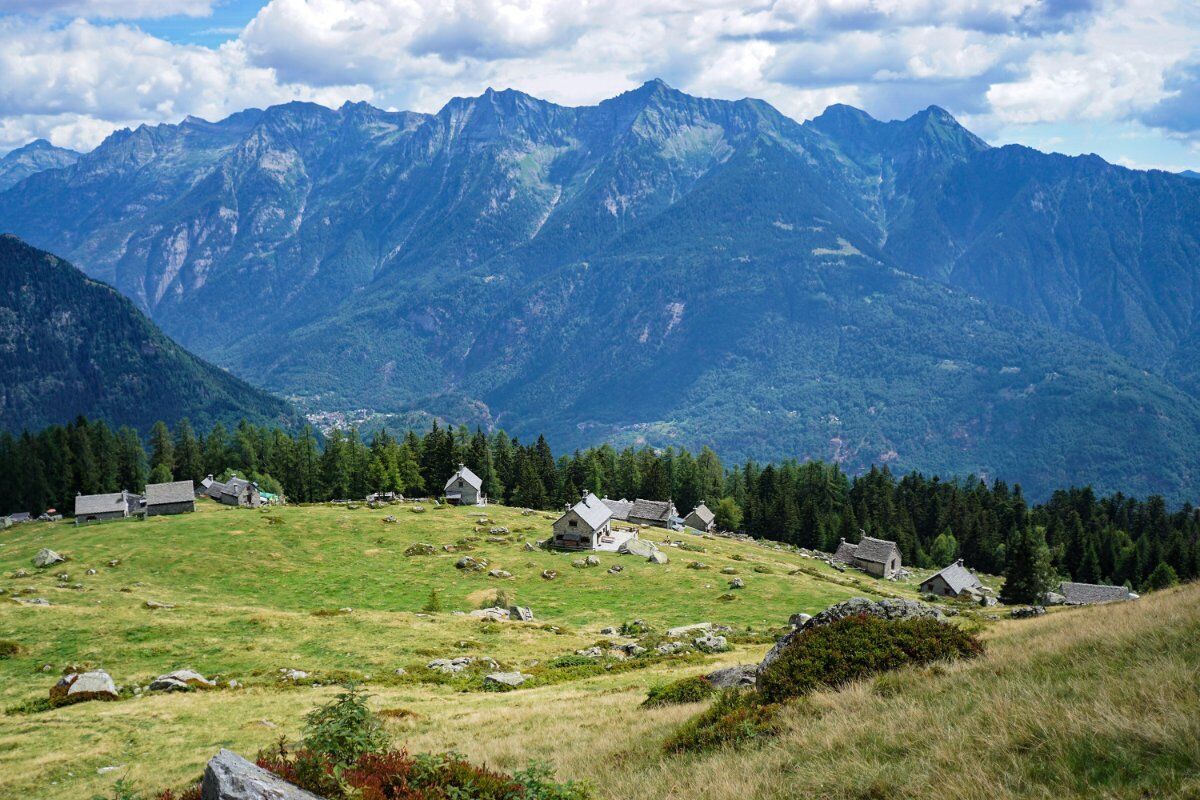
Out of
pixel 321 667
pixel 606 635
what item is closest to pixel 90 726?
pixel 321 667

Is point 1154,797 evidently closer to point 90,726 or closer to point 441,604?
point 90,726

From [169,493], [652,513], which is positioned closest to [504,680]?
[169,493]

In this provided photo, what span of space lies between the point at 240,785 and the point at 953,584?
109 m

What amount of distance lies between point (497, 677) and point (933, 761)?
34.1 meters

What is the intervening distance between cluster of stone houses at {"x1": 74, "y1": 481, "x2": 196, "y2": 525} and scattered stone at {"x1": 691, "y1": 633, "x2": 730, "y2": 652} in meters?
87.5

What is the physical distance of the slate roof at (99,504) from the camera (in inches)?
4058

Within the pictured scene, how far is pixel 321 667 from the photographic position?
1809 inches

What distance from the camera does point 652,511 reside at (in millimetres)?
135750

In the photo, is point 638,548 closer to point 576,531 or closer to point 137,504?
point 576,531

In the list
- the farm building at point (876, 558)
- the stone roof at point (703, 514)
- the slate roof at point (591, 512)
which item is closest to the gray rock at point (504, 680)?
the slate roof at point (591, 512)

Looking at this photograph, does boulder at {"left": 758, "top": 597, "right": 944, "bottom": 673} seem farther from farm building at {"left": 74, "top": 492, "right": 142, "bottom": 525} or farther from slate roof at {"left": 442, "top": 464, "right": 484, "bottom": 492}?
farm building at {"left": 74, "top": 492, "right": 142, "bottom": 525}

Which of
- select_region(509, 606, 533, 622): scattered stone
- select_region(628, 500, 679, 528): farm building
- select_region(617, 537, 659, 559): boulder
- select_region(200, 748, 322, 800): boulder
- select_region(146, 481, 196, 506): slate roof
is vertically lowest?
select_region(628, 500, 679, 528): farm building

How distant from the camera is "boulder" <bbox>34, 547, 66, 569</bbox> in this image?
7462 cm

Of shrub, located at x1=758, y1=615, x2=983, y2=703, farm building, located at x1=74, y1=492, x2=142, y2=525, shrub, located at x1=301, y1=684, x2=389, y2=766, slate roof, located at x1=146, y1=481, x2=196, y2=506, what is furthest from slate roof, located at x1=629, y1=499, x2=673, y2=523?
shrub, located at x1=301, y1=684, x2=389, y2=766
